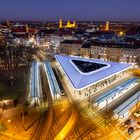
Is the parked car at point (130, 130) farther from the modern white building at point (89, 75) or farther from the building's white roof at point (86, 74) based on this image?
the building's white roof at point (86, 74)

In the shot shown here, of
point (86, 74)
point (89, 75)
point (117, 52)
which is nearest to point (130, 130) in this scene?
point (89, 75)

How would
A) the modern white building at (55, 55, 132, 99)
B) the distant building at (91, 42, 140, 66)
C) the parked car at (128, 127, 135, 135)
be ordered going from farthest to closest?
the distant building at (91, 42, 140, 66), the modern white building at (55, 55, 132, 99), the parked car at (128, 127, 135, 135)

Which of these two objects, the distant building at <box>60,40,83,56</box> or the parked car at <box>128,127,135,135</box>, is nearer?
the parked car at <box>128,127,135,135</box>

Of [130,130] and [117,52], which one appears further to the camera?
[117,52]

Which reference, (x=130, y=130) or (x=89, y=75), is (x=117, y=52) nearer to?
(x=89, y=75)

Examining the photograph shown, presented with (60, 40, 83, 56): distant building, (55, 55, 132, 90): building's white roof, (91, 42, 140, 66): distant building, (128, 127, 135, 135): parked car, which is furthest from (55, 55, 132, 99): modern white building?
(60, 40, 83, 56): distant building

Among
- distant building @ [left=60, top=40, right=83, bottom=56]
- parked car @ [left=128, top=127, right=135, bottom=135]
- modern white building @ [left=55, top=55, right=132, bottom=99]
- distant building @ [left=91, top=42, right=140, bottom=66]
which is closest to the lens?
parked car @ [left=128, top=127, right=135, bottom=135]

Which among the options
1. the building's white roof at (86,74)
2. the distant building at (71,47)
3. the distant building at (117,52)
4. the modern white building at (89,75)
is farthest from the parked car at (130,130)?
the distant building at (71,47)

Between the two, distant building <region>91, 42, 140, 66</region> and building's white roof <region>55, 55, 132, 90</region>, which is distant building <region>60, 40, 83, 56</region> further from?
building's white roof <region>55, 55, 132, 90</region>

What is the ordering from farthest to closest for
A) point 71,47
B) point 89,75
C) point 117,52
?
point 71,47 → point 117,52 → point 89,75

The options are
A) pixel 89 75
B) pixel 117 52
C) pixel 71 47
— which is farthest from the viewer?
pixel 71 47

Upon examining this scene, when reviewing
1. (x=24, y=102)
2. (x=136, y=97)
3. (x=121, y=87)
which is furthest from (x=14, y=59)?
(x=136, y=97)
